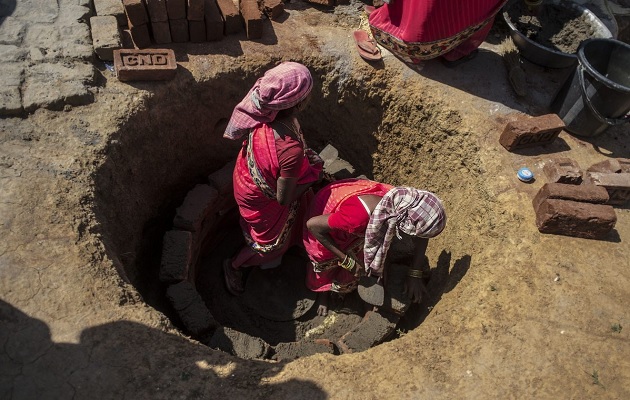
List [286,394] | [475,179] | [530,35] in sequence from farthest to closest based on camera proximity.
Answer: [530,35] → [475,179] → [286,394]

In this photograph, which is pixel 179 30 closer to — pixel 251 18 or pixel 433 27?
pixel 251 18

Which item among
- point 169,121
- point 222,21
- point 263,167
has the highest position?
point 222,21

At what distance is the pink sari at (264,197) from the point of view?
11.5 feet

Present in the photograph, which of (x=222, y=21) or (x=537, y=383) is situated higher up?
(x=222, y=21)

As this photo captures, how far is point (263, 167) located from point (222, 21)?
1.79 meters

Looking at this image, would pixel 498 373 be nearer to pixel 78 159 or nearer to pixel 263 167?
pixel 263 167

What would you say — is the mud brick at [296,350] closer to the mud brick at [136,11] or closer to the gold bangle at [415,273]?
the gold bangle at [415,273]

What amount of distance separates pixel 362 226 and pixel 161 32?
2600 mm

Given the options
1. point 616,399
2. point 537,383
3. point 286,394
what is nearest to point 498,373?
point 537,383

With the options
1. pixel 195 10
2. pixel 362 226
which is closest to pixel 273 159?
pixel 362 226

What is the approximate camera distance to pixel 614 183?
154 inches

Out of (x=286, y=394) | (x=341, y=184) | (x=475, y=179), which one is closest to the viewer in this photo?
(x=286, y=394)

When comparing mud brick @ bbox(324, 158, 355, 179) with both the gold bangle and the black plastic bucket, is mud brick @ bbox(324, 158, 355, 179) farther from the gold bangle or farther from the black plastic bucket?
the black plastic bucket

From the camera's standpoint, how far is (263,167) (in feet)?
11.7
